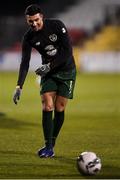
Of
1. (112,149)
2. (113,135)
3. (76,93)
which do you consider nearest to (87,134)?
(113,135)

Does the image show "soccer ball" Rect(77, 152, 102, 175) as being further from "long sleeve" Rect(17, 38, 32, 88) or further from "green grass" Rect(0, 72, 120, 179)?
"long sleeve" Rect(17, 38, 32, 88)

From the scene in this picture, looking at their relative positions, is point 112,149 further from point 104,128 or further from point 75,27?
point 75,27

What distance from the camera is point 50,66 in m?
9.05

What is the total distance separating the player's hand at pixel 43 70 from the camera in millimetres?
8914

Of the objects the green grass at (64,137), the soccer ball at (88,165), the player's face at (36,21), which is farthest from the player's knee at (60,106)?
the soccer ball at (88,165)

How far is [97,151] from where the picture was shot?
944 centimetres

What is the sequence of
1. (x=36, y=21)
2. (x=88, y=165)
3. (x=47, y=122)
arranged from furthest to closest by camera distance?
(x=47, y=122), (x=36, y=21), (x=88, y=165)

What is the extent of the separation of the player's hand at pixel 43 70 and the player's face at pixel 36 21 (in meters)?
0.54

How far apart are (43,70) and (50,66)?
0.15 meters

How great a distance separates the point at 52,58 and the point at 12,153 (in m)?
1.50

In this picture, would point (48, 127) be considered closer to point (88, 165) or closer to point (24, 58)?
point (24, 58)

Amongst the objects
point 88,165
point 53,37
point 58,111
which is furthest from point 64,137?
point 88,165

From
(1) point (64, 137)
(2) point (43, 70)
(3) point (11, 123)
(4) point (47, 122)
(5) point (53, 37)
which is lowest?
(3) point (11, 123)

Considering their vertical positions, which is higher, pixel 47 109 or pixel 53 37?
pixel 53 37
